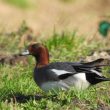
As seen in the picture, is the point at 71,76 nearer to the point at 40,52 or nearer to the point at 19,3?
the point at 40,52

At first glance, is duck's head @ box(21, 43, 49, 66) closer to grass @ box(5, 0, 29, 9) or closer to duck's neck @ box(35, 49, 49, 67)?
duck's neck @ box(35, 49, 49, 67)

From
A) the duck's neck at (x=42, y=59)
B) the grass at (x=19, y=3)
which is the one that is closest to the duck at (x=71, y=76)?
the duck's neck at (x=42, y=59)

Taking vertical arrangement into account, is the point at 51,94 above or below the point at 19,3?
below

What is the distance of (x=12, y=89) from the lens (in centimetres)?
838

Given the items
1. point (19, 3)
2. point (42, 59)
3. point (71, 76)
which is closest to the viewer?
point (71, 76)

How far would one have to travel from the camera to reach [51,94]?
25.6 feet

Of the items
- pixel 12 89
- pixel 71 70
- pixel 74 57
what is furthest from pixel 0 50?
pixel 71 70

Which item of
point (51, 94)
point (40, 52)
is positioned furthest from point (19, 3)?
point (51, 94)

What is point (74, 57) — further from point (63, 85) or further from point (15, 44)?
point (63, 85)

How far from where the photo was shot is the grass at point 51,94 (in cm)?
751

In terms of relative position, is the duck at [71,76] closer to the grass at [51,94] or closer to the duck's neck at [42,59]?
the grass at [51,94]

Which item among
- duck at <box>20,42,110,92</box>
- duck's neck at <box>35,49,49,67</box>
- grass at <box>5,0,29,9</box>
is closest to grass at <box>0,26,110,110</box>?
duck at <box>20,42,110,92</box>

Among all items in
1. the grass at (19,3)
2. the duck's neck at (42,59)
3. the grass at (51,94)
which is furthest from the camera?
the grass at (19,3)

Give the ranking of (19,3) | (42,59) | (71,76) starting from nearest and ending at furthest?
(71,76), (42,59), (19,3)
